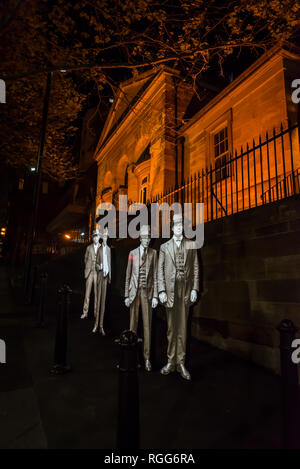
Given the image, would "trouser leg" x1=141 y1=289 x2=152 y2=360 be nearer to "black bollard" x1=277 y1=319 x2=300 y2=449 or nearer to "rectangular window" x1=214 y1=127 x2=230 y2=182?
"black bollard" x1=277 y1=319 x2=300 y2=449

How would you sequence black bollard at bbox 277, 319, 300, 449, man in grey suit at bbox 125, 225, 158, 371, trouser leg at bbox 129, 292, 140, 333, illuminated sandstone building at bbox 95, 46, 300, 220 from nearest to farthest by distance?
1. black bollard at bbox 277, 319, 300, 449
2. man in grey suit at bbox 125, 225, 158, 371
3. trouser leg at bbox 129, 292, 140, 333
4. illuminated sandstone building at bbox 95, 46, 300, 220

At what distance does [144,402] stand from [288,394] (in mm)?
1652

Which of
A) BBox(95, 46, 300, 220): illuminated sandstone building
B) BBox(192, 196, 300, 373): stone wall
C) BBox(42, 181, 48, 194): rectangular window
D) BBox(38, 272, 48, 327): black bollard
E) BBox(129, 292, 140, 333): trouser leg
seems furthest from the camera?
BBox(42, 181, 48, 194): rectangular window

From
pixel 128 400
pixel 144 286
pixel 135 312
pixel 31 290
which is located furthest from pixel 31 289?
pixel 128 400

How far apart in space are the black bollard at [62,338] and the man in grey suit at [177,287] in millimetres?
1409

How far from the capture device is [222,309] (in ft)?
16.4

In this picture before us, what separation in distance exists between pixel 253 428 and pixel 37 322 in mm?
5754

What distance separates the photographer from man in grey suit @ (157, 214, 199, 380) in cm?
381

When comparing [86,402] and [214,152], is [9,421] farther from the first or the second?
[214,152]

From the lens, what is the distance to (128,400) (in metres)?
1.88

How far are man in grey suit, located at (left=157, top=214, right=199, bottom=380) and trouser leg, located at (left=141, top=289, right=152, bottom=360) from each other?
35 centimetres

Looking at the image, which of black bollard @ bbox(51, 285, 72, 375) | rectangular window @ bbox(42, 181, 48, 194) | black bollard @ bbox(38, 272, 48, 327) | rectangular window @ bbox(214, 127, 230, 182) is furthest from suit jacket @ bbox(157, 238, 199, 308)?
rectangular window @ bbox(42, 181, 48, 194)

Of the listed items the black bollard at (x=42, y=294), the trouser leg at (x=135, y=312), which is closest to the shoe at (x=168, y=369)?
the trouser leg at (x=135, y=312)
